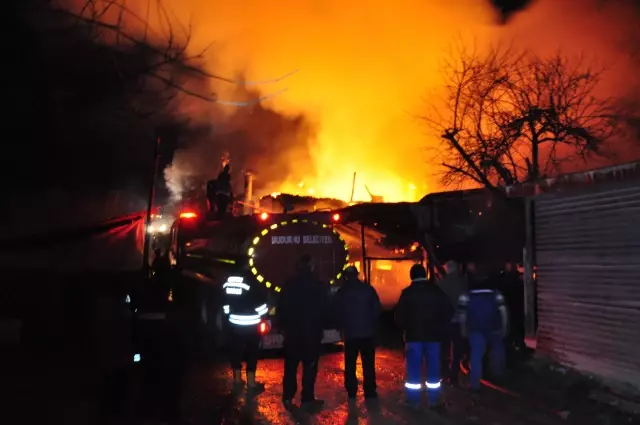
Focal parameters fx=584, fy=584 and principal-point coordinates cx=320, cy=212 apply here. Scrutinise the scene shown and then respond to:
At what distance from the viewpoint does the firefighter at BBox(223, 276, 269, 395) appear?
25.7ft

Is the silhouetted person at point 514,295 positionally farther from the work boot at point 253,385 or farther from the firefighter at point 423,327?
the work boot at point 253,385

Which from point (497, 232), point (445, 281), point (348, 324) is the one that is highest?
point (497, 232)

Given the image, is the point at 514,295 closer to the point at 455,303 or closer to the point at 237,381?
the point at 455,303

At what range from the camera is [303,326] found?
6.88 metres

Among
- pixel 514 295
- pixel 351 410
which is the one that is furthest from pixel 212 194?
pixel 351 410

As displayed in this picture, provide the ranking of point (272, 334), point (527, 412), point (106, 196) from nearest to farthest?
point (527, 412), point (272, 334), point (106, 196)

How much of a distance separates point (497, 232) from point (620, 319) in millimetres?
3233

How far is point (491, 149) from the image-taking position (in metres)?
16.7

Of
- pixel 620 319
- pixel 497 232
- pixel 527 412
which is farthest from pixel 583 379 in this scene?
pixel 497 232

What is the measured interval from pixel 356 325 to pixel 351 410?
3.15ft

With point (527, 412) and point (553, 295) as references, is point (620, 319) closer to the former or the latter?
point (553, 295)

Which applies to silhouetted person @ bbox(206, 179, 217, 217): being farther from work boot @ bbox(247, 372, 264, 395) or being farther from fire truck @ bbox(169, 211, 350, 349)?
work boot @ bbox(247, 372, 264, 395)

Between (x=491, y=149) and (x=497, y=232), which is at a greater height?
(x=491, y=149)

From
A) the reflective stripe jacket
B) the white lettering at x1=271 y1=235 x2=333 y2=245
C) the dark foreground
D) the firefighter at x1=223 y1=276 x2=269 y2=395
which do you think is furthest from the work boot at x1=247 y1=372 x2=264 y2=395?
the white lettering at x1=271 y1=235 x2=333 y2=245
